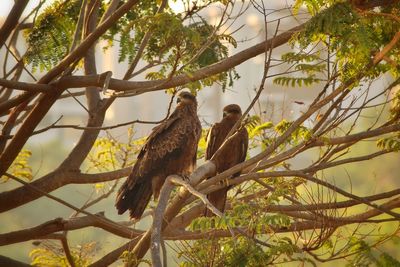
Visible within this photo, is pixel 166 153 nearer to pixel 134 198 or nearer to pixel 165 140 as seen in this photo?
pixel 165 140

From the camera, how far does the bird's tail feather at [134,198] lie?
700 centimetres

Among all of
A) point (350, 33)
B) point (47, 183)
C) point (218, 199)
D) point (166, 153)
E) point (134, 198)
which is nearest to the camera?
point (350, 33)

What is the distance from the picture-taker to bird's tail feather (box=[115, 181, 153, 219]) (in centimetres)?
700

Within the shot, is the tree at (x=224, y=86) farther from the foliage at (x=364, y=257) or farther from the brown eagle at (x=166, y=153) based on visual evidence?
the brown eagle at (x=166, y=153)

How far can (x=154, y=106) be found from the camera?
32.9 metres

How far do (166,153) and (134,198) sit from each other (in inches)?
20.9

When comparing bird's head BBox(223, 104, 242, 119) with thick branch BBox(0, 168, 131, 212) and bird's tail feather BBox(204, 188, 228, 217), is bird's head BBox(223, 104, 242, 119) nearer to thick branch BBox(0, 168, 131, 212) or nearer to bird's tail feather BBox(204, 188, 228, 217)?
bird's tail feather BBox(204, 188, 228, 217)

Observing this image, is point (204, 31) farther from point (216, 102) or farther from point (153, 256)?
point (216, 102)

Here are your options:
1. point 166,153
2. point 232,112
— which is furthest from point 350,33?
point 232,112

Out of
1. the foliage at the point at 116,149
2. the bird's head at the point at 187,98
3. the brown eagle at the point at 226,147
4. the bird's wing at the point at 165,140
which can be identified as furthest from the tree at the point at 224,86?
the foliage at the point at 116,149

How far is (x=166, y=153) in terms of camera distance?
739 cm

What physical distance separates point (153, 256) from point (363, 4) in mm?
2412

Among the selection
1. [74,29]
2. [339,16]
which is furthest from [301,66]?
[74,29]

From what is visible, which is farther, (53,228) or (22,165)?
(22,165)
